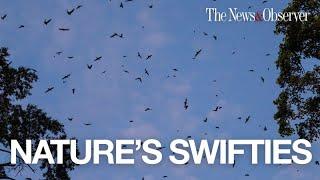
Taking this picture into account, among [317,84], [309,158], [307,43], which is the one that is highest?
[307,43]

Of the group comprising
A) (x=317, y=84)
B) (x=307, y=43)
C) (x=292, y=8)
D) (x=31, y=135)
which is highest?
(x=292, y=8)

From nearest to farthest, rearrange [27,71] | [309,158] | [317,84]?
[309,158] → [317,84] → [27,71]

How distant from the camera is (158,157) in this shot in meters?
16.6

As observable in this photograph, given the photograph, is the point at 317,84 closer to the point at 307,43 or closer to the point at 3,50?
the point at 307,43

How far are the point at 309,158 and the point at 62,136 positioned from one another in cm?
1012

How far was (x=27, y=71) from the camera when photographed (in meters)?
22.2

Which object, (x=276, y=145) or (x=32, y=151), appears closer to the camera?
(x=276, y=145)

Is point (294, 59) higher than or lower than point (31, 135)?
higher

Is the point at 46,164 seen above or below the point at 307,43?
below

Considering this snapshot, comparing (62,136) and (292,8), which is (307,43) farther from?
(62,136)

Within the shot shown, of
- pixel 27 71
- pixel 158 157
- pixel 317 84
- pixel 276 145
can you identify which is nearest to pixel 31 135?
pixel 27 71

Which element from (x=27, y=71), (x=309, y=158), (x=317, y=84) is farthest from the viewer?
(x=27, y=71)

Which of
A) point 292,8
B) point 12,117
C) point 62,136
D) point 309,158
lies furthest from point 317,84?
point 12,117

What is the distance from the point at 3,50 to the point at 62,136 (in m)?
4.09
